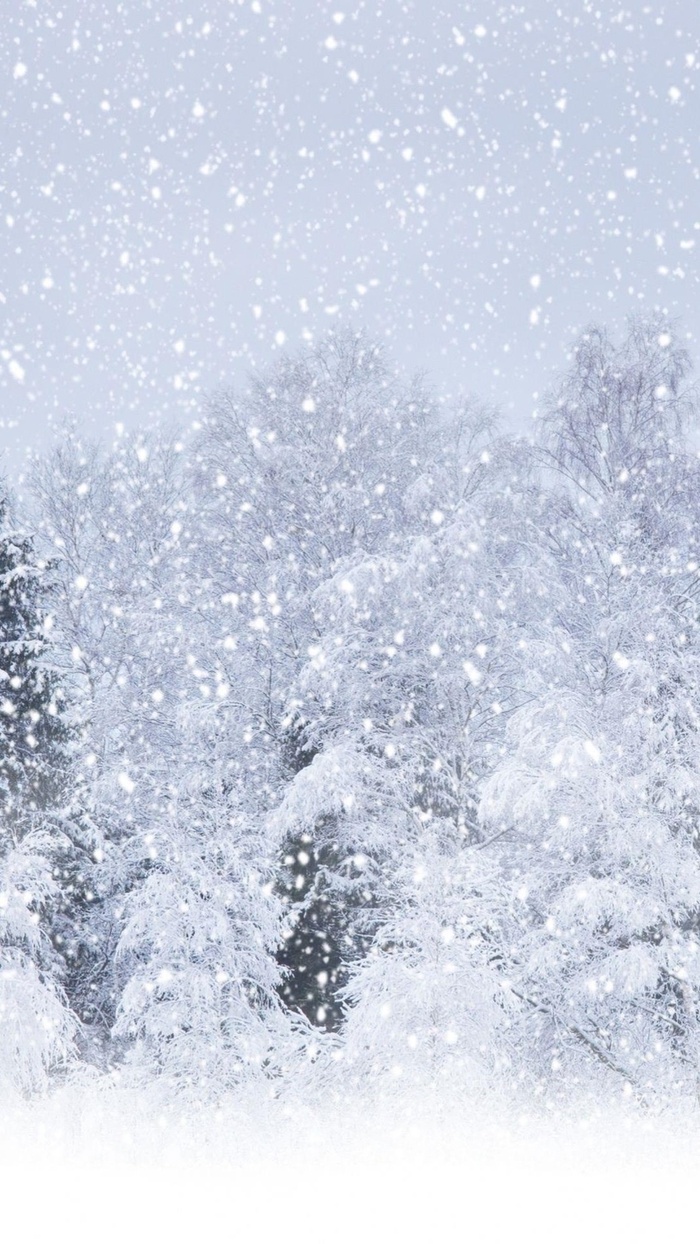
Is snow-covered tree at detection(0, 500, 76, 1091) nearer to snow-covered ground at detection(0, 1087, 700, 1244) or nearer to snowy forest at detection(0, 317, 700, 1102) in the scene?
snowy forest at detection(0, 317, 700, 1102)

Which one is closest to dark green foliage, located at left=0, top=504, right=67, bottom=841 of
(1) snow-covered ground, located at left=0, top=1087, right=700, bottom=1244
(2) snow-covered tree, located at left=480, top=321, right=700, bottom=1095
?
(1) snow-covered ground, located at left=0, top=1087, right=700, bottom=1244

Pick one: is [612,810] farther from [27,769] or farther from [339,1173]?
[27,769]

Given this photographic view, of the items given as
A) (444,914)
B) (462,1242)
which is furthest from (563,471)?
(462,1242)

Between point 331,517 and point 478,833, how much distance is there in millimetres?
4170

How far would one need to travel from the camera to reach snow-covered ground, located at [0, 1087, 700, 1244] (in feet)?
19.4

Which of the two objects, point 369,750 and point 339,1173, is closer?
point 339,1173

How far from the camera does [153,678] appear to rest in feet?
42.6

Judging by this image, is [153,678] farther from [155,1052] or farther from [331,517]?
[155,1052]

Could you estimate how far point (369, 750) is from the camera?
11.6 m

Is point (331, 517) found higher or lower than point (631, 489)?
higher

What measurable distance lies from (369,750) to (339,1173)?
4.81 meters

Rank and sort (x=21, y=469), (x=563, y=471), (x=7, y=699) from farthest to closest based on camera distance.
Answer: (x=21, y=469) < (x=563, y=471) < (x=7, y=699)

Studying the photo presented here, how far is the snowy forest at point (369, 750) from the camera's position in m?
9.19

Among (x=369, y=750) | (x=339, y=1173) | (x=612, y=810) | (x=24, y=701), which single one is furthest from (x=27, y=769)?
(x=612, y=810)
